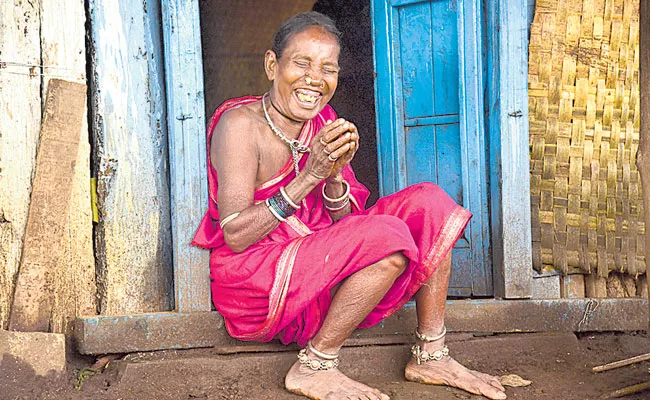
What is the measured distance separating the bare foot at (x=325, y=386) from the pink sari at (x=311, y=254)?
20 cm

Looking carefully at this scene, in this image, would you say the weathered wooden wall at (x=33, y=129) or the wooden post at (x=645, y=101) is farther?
the weathered wooden wall at (x=33, y=129)

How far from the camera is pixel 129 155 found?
10.9ft

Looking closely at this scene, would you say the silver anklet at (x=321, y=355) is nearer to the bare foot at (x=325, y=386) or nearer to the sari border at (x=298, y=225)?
the bare foot at (x=325, y=386)

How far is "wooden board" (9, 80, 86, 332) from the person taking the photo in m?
3.05

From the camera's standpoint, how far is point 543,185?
12.8ft

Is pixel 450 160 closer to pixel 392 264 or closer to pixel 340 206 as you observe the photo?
pixel 340 206

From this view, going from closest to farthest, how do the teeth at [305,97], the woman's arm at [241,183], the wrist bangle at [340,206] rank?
the woman's arm at [241,183], the teeth at [305,97], the wrist bangle at [340,206]

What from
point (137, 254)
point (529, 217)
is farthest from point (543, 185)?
point (137, 254)

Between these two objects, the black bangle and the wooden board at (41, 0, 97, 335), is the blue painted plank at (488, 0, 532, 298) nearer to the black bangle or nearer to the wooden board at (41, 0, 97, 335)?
the black bangle

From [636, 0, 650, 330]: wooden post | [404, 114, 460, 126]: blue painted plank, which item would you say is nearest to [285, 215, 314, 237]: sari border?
[404, 114, 460, 126]: blue painted plank

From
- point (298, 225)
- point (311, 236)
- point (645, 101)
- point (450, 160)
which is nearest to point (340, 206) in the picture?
point (298, 225)

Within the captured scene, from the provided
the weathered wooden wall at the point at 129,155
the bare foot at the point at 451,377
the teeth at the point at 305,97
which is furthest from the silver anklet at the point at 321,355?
the teeth at the point at 305,97

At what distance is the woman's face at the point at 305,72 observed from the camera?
3.04 meters

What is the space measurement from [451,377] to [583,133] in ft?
5.47
